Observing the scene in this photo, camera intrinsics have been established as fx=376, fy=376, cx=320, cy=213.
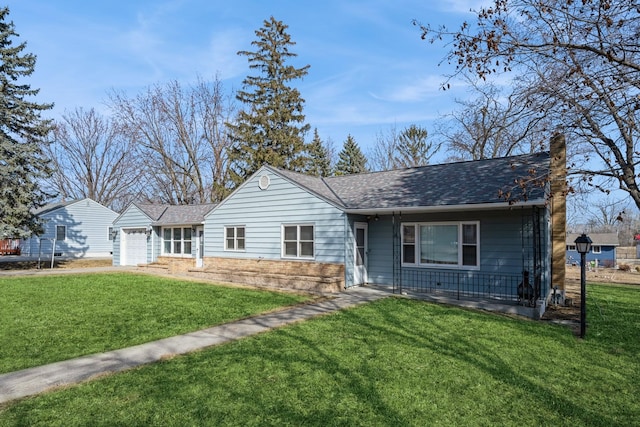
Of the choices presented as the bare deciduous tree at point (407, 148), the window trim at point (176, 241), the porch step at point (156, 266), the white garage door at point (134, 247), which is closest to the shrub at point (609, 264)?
the bare deciduous tree at point (407, 148)

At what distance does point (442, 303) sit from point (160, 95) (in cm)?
2960

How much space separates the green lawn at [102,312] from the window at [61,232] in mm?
18293

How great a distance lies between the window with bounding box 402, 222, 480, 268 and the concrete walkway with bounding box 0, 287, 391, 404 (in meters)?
4.77

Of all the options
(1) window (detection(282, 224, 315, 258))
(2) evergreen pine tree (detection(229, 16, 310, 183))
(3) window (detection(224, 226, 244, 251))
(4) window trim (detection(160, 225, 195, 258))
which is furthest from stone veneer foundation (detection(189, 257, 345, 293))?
(2) evergreen pine tree (detection(229, 16, 310, 183))

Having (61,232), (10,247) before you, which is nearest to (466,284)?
(61,232)

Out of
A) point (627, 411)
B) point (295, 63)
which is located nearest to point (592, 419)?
point (627, 411)

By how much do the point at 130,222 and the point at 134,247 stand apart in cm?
161

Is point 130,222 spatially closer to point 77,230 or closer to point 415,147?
point 77,230

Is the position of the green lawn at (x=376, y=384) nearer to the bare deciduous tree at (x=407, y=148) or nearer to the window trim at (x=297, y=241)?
the window trim at (x=297, y=241)

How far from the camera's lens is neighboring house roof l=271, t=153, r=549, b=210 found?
1112 cm

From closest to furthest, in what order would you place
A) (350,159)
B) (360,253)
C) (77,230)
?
1. (360,253)
2. (77,230)
3. (350,159)

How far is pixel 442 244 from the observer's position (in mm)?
12445

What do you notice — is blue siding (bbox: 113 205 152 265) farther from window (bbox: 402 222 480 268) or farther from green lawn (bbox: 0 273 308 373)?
window (bbox: 402 222 480 268)

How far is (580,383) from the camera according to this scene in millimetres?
4988
